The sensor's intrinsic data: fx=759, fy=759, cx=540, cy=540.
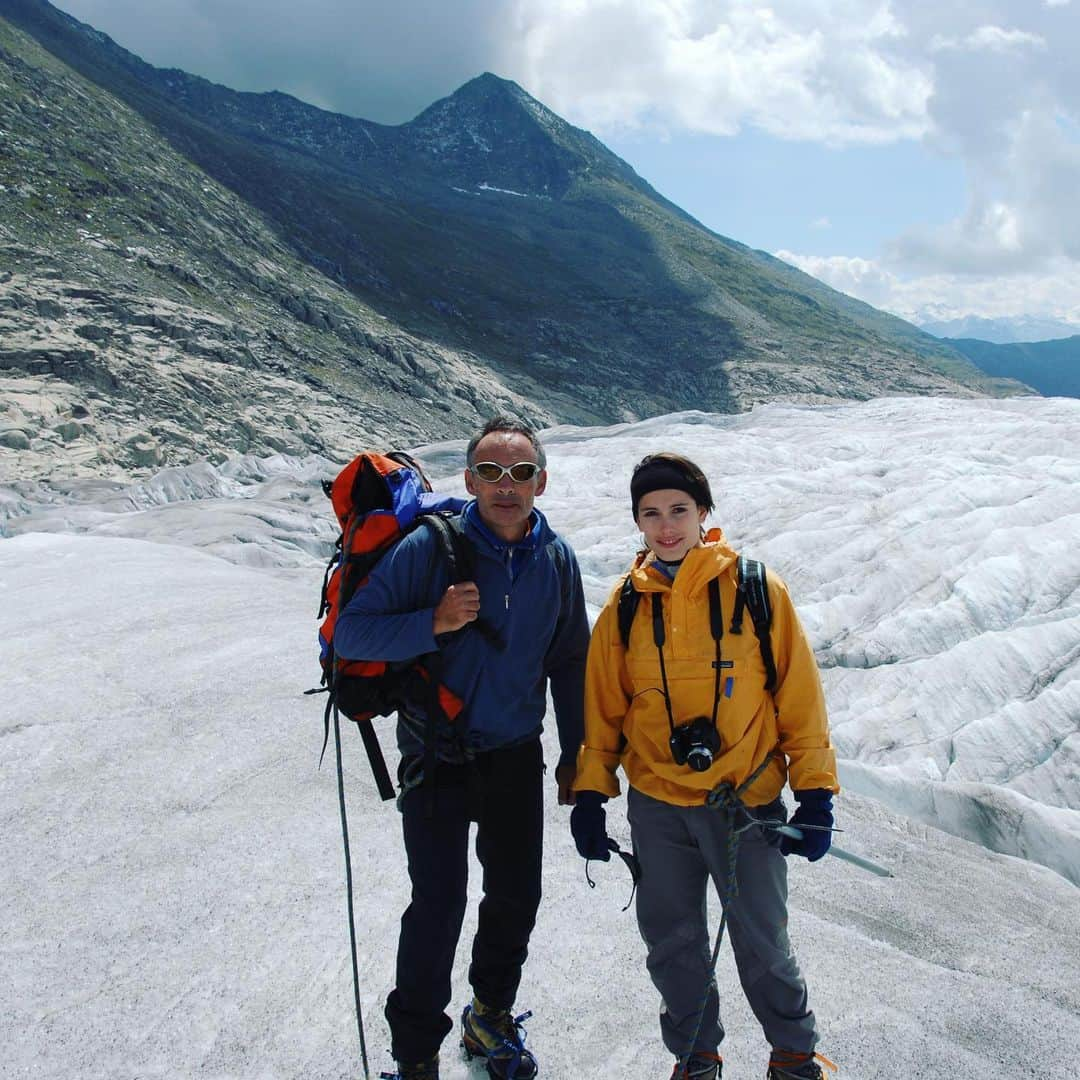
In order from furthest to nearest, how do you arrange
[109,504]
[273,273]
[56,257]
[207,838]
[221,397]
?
[273,273] → [56,257] → [221,397] → [109,504] → [207,838]

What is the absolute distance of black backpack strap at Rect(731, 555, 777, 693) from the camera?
122 inches

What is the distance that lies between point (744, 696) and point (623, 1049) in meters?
1.89

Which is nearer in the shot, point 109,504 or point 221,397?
point 109,504

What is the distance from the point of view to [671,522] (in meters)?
3.23

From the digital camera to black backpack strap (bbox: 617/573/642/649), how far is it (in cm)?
42

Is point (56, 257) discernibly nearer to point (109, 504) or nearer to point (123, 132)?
point (123, 132)

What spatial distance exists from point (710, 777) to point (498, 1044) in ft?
5.19

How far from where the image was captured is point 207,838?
4.96 meters

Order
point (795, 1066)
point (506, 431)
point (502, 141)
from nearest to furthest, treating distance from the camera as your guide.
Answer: point (795, 1066)
point (506, 431)
point (502, 141)

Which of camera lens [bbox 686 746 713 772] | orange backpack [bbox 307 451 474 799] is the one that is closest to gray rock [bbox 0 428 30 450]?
orange backpack [bbox 307 451 474 799]

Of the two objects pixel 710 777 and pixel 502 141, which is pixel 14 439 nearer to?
pixel 710 777

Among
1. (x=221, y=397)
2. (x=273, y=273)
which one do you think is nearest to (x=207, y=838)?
(x=221, y=397)

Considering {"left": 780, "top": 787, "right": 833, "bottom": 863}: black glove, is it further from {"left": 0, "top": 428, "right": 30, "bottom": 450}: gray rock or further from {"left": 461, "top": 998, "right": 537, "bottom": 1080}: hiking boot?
{"left": 0, "top": 428, "right": 30, "bottom": 450}: gray rock

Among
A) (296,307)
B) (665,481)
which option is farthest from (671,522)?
(296,307)
